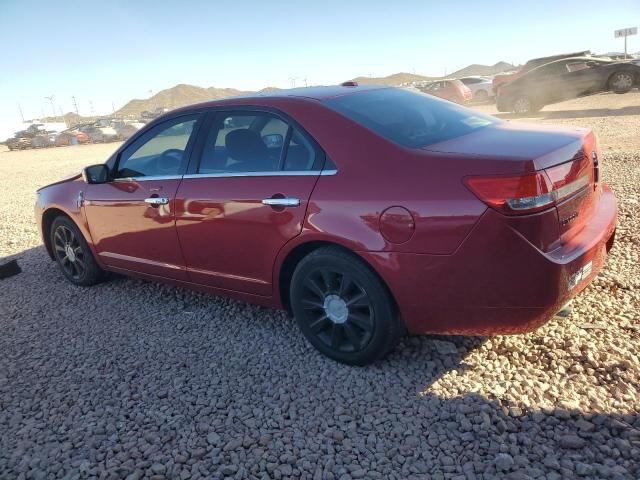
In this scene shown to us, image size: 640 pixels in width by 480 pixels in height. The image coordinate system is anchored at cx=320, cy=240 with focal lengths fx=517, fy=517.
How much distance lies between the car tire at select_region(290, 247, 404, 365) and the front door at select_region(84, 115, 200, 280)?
46.9 inches

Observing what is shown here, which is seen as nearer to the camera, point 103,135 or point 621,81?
point 621,81

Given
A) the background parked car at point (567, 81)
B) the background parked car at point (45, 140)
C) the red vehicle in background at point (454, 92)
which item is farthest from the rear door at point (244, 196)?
the background parked car at point (45, 140)

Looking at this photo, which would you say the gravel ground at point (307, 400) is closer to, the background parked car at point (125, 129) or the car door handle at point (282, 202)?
the car door handle at point (282, 202)

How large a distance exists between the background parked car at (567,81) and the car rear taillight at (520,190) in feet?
53.7

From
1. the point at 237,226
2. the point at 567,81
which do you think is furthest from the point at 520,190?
the point at 567,81

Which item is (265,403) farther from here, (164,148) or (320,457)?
(164,148)

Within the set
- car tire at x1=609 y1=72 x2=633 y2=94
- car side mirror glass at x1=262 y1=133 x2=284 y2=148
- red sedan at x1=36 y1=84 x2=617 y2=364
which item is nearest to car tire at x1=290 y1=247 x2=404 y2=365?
red sedan at x1=36 y1=84 x2=617 y2=364

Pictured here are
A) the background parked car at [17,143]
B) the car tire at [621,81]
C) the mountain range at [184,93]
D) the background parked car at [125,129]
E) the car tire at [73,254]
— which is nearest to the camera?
the car tire at [73,254]

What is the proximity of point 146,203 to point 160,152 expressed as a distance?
437mm

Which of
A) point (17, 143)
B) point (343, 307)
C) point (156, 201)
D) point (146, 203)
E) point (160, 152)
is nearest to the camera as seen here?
point (343, 307)

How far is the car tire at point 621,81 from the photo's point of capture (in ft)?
53.0

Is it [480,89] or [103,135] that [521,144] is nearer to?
[480,89]

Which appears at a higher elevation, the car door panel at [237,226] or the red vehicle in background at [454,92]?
the red vehicle in background at [454,92]

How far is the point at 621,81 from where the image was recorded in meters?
16.2
